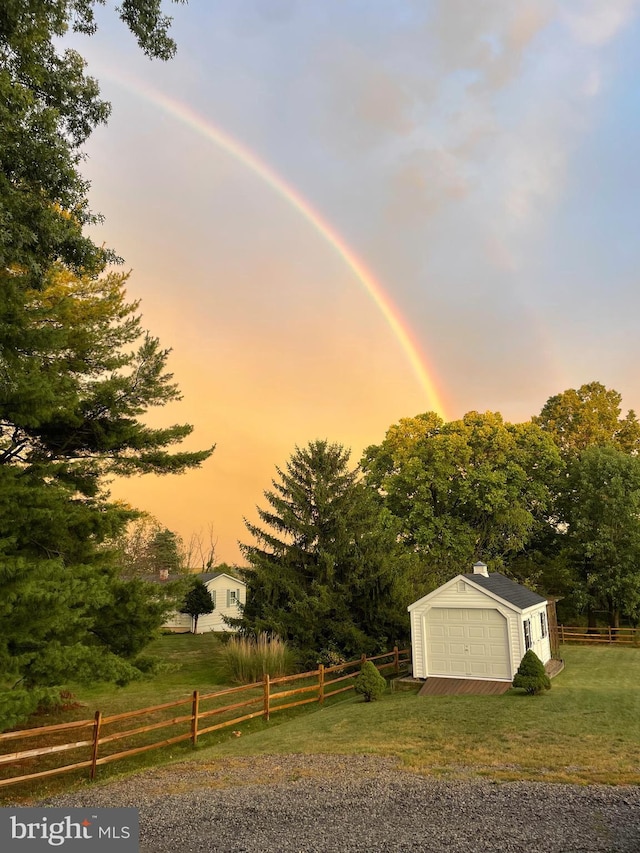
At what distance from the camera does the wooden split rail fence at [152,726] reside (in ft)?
31.0

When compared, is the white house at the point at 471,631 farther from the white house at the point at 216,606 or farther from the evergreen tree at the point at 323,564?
the white house at the point at 216,606

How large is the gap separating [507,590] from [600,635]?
1348cm

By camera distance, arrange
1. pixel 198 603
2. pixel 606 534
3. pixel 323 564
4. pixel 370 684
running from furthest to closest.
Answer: pixel 198 603, pixel 606 534, pixel 323 564, pixel 370 684

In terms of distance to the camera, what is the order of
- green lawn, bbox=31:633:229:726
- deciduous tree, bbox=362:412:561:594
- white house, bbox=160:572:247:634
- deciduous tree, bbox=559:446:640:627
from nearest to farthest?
1. green lawn, bbox=31:633:229:726
2. deciduous tree, bbox=559:446:640:627
3. deciduous tree, bbox=362:412:561:594
4. white house, bbox=160:572:247:634

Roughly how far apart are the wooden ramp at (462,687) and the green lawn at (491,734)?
0.61m

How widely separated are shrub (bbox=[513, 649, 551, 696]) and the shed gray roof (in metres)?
2.25

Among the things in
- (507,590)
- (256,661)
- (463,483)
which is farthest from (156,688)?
(463,483)

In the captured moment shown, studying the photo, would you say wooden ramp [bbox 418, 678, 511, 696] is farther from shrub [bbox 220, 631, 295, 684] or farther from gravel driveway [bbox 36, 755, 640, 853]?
gravel driveway [bbox 36, 755, 640, 853]

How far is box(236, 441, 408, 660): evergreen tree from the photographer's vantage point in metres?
21.8

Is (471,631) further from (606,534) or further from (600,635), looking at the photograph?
(606,534)

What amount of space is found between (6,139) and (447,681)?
18.0 metres

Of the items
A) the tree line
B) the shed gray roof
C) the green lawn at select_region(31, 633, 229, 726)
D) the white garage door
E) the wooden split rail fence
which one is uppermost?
the tree line

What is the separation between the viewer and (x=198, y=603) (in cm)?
3716

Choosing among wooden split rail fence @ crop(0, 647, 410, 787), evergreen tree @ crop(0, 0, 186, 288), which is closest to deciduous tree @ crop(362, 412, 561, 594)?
wooden split rail fence @ crop(0, 647, 410, 787)
